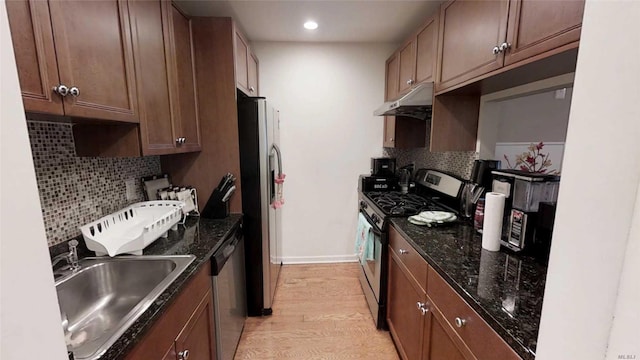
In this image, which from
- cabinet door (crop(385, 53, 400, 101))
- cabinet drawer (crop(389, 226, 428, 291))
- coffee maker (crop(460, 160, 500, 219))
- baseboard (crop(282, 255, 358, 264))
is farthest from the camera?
baseboard (crop(282, 255, 358, 264))

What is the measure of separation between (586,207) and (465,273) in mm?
782

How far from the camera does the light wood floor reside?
1.93 m

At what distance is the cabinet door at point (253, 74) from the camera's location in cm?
252

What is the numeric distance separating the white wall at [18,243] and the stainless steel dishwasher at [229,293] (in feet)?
3.55

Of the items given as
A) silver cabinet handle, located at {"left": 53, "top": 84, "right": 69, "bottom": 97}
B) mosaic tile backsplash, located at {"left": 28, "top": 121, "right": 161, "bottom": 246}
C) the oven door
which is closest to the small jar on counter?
the oven door

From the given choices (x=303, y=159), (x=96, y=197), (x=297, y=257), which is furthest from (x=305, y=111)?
(x=96, y=197)

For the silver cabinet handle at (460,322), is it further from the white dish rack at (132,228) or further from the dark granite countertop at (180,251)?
the white dish rack at (132,228)

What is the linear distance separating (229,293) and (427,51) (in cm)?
220

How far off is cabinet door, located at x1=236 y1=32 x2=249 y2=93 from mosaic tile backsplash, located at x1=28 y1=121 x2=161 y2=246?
103cm

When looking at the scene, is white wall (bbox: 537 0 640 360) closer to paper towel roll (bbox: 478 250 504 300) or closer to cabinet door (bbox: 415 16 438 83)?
paper towel roll (bbox: 478 250 504 300)

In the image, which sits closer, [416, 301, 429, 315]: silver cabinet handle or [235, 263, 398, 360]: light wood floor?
[416, 301, 429, 315]: silver cabinet handle

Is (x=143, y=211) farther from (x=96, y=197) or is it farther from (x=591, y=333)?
(x=591, y=333)

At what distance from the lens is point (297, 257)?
3.25 meters

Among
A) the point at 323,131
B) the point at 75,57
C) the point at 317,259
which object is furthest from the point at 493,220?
the point at 317,259
